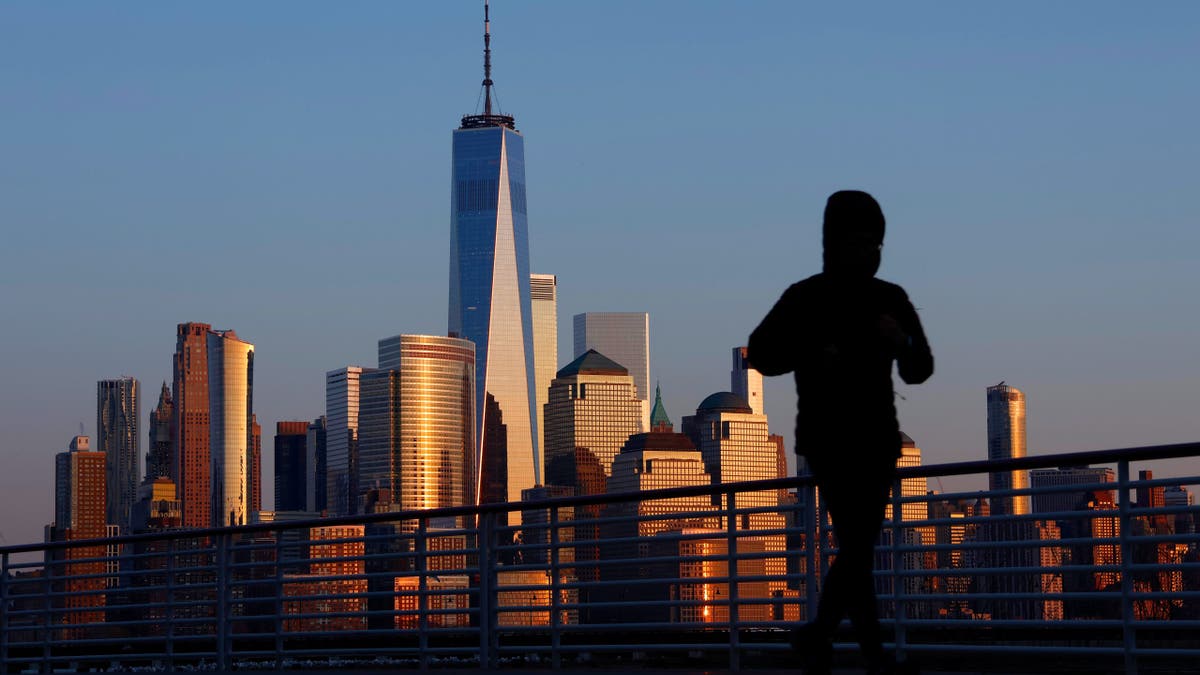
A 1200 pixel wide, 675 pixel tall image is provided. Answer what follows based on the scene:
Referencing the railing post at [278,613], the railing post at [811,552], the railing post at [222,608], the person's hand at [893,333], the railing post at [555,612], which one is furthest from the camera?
the railing post at [222,608]

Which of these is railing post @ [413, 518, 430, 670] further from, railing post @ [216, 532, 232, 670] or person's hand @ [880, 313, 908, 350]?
person's hand @ [880, 313, 908, 350]

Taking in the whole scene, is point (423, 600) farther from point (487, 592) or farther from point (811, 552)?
point (811, 552)

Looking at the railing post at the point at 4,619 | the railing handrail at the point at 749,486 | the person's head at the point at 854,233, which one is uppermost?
the person's head at the point at 854,233

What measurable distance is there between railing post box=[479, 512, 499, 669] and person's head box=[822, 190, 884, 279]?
546 centimetres

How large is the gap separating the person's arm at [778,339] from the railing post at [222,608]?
23.0ft

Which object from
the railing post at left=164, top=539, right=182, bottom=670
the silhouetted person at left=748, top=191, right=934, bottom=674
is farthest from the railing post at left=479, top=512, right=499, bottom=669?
the silhouetted person at left=748, top=191, right=934, bottom=674

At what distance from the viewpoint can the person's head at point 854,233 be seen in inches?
185

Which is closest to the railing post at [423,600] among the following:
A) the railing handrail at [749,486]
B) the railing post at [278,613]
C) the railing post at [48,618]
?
the railing handrail at [749,486]

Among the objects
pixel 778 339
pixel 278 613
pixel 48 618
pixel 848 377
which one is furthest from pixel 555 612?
pixel 848 377

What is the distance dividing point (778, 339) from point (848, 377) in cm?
24

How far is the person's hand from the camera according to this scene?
4.61 m

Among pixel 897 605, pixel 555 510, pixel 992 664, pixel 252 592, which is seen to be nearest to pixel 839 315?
pixel 897 605

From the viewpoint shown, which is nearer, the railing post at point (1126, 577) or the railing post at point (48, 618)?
the railing post at point (1126, 577)

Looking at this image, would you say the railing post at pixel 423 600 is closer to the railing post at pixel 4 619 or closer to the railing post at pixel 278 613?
the railing post at pixel 278 613
